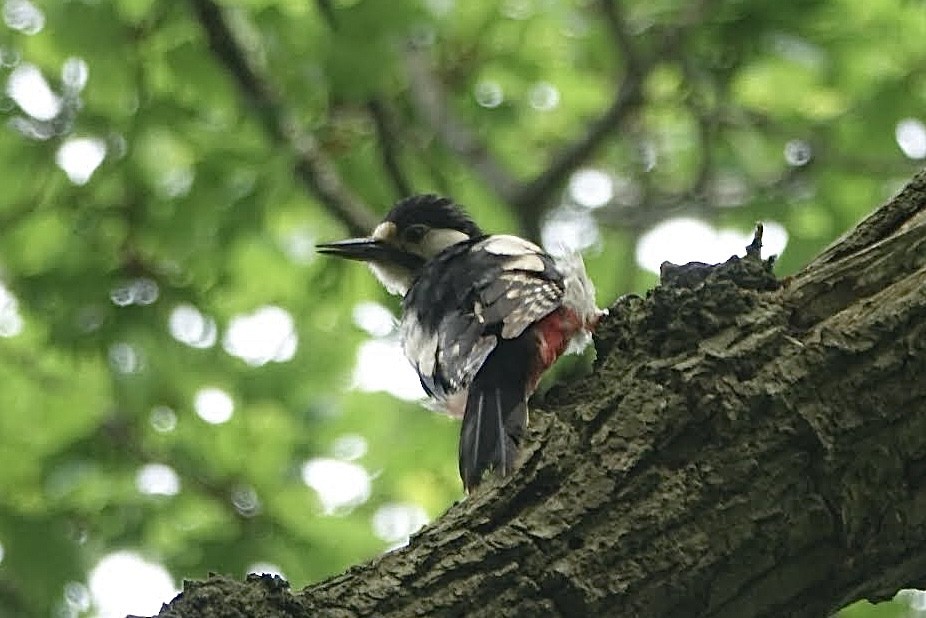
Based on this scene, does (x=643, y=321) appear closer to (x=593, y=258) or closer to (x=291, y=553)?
(x=291, y=553)

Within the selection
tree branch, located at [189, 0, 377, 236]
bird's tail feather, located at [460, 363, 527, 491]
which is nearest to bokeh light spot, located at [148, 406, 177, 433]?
tree branch, located at [189, 0, 377, 236]

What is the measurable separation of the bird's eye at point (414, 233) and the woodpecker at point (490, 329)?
1.86 feet

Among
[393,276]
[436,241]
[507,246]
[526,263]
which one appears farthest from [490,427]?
[393,276]

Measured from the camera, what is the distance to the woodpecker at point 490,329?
8.79 ft

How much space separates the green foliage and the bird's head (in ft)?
1.48

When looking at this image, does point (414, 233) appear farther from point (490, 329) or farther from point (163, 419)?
point (490, 329)

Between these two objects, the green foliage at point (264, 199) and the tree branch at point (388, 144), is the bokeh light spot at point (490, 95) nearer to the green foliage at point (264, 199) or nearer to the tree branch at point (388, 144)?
the green foliage at point (264, 199)

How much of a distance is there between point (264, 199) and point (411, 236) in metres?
0.60

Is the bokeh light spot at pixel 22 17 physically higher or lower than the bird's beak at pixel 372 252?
higher

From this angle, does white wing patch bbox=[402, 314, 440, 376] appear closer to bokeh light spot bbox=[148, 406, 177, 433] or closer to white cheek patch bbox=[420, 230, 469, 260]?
white cheek patch bbox=[420, 230, 469, 260]

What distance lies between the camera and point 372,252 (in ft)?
15.4

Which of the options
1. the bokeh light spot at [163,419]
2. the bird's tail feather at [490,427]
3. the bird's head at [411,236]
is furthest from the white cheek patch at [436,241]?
the bird's tail feather at [490,427]

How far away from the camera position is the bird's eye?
15.4ft

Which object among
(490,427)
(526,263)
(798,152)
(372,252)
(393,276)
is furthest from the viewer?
(798,152)
